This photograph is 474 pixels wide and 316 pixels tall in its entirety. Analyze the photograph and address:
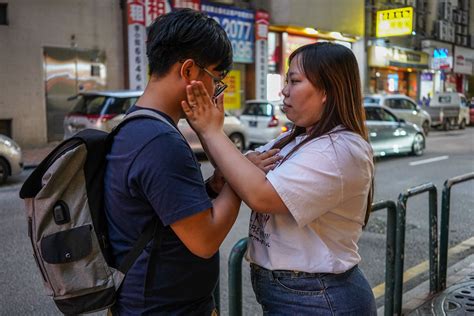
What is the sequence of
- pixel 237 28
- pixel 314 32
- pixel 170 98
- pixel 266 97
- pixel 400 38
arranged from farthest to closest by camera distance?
1. pixel 400 38
2. pixel 314 32
3. pixel 266 97
4. pixel 237 28
5. pixel 170 98

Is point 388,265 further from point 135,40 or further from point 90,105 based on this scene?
point 135,40

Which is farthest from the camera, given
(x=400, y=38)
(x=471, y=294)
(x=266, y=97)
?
(x=400, y=38)

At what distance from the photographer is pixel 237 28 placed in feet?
66.7

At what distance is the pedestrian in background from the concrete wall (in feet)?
46.5

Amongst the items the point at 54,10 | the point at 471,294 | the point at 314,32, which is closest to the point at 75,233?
the point at 471,294

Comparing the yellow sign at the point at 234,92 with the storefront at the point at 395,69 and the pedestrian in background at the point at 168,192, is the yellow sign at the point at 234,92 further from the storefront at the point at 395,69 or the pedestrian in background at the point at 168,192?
the pedestrian in background at the point at 168,192

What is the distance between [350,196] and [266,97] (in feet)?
66.5

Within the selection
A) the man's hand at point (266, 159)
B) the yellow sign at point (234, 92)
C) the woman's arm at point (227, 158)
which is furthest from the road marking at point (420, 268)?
the yellow sign at point (234, 92)

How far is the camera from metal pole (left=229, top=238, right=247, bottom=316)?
243 cm

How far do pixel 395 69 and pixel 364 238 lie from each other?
2570 cm

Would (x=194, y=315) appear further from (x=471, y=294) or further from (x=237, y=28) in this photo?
(x=237, y=28)

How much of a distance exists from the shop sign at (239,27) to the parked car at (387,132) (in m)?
7.65

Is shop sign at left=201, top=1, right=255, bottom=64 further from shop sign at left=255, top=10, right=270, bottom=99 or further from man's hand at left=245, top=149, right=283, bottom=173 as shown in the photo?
man's hand at left=245, top=149, right=283, bottom=173

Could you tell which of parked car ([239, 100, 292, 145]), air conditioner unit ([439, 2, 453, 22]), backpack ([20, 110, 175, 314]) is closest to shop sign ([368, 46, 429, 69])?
air conditioner unit ([439, 2, 453, 22])
